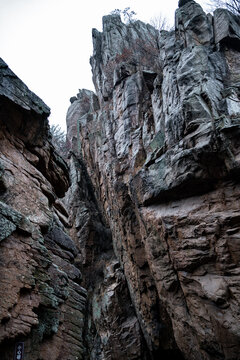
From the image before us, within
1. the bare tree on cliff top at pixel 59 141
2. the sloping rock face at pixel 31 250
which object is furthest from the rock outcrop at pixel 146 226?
the bare tree on cliff top at pixel 59 141

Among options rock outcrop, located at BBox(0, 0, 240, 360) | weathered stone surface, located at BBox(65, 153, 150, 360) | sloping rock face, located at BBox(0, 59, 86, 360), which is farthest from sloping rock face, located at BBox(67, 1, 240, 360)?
sloping rock face, located at BBox(0, 59, 86, 360)

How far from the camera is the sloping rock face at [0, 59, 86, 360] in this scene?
5.52 m

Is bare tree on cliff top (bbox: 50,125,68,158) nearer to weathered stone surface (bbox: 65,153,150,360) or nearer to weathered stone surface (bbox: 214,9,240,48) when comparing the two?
weathered stone surface (bbox: 65,153,150,360)

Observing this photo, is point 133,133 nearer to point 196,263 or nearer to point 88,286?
point 196,263

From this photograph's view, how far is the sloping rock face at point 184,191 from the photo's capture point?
7969 millimetres

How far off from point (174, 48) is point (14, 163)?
12505 mm

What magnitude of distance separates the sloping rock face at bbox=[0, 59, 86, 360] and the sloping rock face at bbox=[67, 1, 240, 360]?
4029 mm

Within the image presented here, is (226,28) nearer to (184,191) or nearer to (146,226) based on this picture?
(184,191)

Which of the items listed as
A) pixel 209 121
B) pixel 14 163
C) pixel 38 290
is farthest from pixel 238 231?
pixel 14 163

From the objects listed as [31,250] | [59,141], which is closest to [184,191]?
[31,250]

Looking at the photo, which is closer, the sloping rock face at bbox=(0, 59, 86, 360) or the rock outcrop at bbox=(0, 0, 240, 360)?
the sloping rock face at bbox=(0, 59, 86, 360)

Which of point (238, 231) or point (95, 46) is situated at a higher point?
point (95, 46)

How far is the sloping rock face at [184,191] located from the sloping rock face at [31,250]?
13.2ft

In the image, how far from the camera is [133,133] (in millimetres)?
16125
